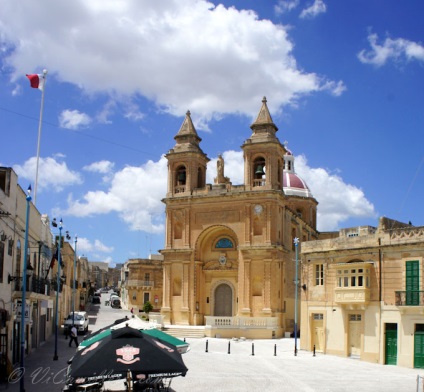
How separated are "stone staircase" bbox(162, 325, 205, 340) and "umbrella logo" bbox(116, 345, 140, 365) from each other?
3243 cm

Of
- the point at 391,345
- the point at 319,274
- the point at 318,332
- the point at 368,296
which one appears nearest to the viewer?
the point at 391,345

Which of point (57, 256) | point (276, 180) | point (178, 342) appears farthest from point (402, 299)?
point (276, 180)

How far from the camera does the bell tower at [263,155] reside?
4900 cm

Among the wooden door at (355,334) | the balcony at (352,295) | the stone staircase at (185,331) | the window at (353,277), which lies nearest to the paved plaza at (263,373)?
the wooden door at (355,334)

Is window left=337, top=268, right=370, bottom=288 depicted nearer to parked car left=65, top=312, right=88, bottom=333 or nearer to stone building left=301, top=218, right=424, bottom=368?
stone building left=301, top=218, right=424, bottom=368

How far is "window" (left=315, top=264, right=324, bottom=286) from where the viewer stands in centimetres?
3406

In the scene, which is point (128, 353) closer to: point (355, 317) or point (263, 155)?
point (355, 317)

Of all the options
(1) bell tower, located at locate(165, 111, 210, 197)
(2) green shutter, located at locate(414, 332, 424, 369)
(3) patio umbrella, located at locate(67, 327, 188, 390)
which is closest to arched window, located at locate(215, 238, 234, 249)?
(1) bell tower, located at locate(165, 111, 210, 197)

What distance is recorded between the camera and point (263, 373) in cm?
2548

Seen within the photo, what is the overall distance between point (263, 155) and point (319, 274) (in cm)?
1737

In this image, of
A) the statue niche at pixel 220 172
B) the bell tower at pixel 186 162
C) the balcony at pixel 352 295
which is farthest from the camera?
the statue niche at pixel 220 172

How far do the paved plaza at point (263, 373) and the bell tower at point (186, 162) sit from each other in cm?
1949

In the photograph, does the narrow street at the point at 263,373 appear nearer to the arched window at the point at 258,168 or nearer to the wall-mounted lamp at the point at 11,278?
the wall-mounted lamp at the point at 11,278

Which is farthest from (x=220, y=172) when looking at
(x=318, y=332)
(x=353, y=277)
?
(x=353, y=277)
